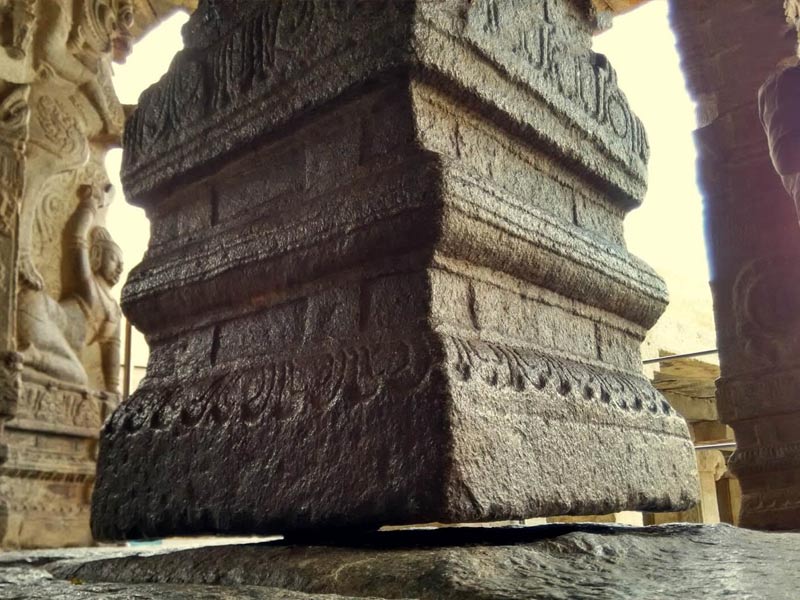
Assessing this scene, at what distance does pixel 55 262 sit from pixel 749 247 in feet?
14.8

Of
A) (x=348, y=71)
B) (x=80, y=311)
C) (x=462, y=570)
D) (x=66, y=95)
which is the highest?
(x=66, y=95)

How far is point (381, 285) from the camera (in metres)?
1.16

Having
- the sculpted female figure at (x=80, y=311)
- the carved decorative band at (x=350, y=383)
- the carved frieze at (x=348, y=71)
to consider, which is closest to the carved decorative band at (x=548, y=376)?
the carved decorative band at (x=350, y=383)

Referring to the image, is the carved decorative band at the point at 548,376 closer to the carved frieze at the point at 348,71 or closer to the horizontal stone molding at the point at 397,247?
the horizontal stone molding at the point at 397,247

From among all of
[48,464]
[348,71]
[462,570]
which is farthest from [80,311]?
[462,570]

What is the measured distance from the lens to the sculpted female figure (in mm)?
5043

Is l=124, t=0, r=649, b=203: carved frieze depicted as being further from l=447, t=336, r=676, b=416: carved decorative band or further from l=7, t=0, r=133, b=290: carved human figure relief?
l=7, t=0, r=133, b=290: carved human figure relief

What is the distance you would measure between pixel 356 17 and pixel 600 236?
63 centimetres

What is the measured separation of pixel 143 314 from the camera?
4.90 ft

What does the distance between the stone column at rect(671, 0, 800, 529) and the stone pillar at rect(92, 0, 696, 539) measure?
2302 mm

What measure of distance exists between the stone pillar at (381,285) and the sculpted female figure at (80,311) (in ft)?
12.8

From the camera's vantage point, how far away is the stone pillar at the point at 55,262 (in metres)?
4.66

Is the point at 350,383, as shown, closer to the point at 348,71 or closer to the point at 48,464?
the point at 348,71

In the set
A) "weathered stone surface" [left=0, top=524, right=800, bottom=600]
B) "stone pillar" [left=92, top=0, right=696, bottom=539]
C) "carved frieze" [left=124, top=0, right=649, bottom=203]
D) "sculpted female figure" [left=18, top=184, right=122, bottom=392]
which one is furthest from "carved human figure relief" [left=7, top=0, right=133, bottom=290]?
"weathered stone surface" [left=0, top=524, right=800, bottom=600]
